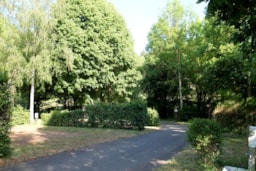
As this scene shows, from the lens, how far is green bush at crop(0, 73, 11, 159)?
8.35m

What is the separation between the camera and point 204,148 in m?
7.16

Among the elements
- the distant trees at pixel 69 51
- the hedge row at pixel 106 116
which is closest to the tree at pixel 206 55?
the hedge row at pixel 106 116

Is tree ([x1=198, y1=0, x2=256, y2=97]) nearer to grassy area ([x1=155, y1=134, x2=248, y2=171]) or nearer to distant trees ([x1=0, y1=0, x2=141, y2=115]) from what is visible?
grassy area ([x1=155, y1=134, x2=248, y2=171])

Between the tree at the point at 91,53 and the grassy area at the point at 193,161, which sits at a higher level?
the tree at the point at 91,53

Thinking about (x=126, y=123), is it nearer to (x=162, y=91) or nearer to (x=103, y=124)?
(x=103, y=124)

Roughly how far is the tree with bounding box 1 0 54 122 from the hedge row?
12.2 ft

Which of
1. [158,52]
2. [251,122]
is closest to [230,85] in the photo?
[251,122]

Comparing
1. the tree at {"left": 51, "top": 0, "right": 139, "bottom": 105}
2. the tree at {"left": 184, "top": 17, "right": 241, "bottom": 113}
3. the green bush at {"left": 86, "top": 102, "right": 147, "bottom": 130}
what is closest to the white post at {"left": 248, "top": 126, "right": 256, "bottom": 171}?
the tree at {"left": 184, "top": 17, "right": 241, "bottom": 113}

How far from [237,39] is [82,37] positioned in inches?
780

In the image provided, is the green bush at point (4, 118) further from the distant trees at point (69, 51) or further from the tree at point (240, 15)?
the distant trees at point (69, 51)

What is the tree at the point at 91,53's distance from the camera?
2553 centimetres

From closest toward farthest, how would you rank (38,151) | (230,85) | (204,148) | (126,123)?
1. (204,148)
2. (38,151)
3. (230,85)
4. (126,123)

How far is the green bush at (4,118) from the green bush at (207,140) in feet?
18.3

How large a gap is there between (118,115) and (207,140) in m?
13.0
